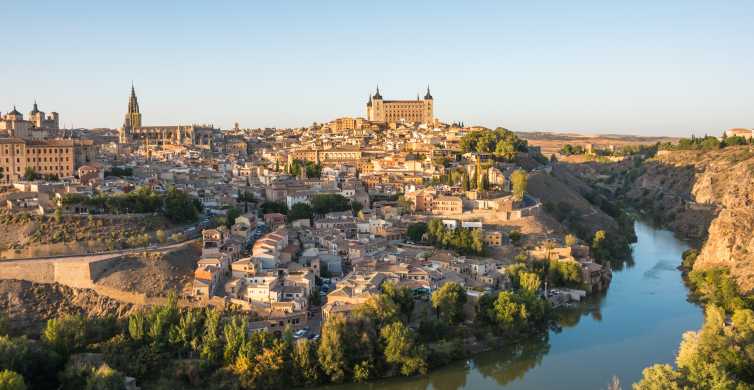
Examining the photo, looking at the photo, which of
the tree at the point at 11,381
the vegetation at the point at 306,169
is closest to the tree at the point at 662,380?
the tree at the point at 11,381

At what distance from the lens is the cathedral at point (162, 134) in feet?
136

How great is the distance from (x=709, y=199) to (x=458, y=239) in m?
16.7

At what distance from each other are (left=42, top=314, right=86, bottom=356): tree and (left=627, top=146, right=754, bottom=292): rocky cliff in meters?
14.9

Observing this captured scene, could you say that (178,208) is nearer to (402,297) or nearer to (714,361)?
(402,297)

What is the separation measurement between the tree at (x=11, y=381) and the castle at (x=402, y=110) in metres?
39.3

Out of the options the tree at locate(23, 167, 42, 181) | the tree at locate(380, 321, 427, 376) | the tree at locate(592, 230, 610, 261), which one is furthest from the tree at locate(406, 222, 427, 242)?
the tree at locate(23, 167, 42, 181)

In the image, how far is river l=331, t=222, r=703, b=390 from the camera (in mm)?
13055

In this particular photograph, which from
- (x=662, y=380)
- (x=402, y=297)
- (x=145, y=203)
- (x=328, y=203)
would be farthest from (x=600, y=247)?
(x=145, y=203)

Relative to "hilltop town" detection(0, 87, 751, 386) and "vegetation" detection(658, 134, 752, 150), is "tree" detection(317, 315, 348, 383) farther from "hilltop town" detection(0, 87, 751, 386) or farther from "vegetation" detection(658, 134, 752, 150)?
"vegetation" detection(658, 134, 752, 150)

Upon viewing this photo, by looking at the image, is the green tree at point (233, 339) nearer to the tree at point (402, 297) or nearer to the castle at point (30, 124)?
the tree at point (402, 297)

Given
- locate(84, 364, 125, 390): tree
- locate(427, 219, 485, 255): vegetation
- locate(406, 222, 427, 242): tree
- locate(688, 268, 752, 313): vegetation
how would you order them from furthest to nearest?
locate(406, 222, 427, 242): tree, locate(427, 219, 485, 255): vegetation, locate(688, 268, 752, 313): vegetation, locate(84, 364, 125, 390): tree

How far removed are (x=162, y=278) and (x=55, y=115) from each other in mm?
22554

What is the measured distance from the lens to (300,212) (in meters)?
22.0

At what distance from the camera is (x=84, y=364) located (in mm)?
11898
